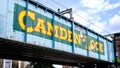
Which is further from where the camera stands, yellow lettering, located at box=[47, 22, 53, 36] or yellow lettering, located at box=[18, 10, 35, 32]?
yellow lettering, located at box=[47, 22, 53, 36]

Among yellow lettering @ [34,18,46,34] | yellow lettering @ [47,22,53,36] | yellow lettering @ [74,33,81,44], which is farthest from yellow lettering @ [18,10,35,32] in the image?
yellow lettering @ [74,33,81,44]

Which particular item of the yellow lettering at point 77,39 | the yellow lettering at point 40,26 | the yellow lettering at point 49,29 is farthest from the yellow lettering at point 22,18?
the yellow lettering at point 77,39

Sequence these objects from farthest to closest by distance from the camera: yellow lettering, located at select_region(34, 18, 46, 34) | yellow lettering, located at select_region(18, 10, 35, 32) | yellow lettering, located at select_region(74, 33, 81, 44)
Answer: yellow lettering, located at select_region(74, 33, 81, 44) → yellow lettering, located at select_region(34, 18, 46, 34) → yellow lettering, located at select_region(18, 10, 35, 32)

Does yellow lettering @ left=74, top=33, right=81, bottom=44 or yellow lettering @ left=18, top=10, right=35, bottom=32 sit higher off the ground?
yellow lettering @ left=18, top=10, right=35, bottom=32

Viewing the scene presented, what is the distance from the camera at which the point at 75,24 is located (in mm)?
20953

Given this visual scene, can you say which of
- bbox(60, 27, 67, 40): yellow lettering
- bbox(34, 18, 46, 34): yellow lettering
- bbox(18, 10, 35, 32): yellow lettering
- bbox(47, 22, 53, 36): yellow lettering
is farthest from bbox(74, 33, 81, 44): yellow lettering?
bbox(18, 10, 35, 32): yellow lettering

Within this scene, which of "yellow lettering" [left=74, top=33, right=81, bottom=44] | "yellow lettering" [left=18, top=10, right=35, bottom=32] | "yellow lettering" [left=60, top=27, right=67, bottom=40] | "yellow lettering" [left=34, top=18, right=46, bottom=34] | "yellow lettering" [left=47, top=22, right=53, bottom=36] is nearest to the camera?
"yellow lettering" [left=18, top=10, right=35, bottom=32]

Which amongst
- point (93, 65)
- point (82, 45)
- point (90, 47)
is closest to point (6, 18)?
point (82, 45)

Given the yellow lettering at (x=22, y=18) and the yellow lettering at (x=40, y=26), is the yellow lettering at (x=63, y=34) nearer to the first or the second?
the yellow lettering at (x=40, y=26)

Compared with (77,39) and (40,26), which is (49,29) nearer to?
(40,26)

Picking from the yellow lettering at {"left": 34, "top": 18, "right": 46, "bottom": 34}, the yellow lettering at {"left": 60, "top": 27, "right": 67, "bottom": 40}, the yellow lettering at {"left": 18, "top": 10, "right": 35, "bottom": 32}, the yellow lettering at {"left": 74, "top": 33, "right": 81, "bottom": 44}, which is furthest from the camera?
the yellow lettering at {"left": 74, "top": 33, "right": 81, "bottom": 44}

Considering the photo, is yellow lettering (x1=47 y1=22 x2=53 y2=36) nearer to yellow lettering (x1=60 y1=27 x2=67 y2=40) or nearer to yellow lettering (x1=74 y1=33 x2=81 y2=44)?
yellow lettering (x1=60 y1=27 x2=67 y2=40)

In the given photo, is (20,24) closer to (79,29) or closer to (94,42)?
(79,29)

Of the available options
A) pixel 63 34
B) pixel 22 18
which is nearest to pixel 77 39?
pixel 63 34
